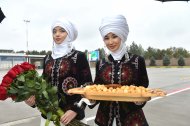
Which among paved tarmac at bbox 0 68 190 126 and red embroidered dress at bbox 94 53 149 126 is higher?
red embroidered dress at bbox 94 53 149 126

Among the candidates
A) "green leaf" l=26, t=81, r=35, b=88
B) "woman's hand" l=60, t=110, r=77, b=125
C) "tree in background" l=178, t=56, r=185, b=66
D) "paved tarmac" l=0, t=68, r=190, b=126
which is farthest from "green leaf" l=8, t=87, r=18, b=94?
"tree in background" l=178, t=56, r=185, b=66

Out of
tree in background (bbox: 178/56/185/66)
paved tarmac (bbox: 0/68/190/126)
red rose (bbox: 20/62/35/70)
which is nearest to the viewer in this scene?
red rose (bbox: 20/62/35/70)

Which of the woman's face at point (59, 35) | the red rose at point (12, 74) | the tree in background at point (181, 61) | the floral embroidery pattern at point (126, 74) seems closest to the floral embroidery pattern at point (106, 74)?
the floral embroidery pattern at point (126, 74)

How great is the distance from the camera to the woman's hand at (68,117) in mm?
2988

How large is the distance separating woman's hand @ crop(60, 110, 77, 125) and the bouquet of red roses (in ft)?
0.13

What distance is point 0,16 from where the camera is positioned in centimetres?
374

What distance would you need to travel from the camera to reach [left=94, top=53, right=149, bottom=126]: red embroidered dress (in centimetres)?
298

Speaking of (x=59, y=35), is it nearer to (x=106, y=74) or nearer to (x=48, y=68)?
(x=48, y=68)

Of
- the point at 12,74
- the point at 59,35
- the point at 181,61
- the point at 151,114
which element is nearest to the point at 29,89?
the point at 12,74

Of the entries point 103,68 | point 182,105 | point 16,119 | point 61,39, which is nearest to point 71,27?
point 61,39

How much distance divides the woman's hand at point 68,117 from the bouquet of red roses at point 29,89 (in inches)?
1.5

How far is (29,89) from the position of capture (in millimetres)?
2824

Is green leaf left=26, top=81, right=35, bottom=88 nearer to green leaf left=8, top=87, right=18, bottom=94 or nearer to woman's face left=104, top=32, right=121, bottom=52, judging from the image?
green leaf left=8, top=87, right=18, bottom=94

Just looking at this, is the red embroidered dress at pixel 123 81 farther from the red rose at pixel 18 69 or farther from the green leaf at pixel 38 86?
the red rose at pixel 18 69
